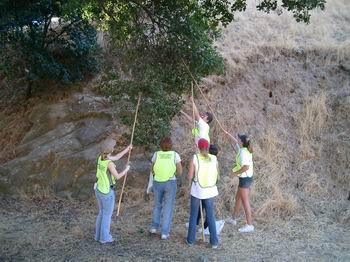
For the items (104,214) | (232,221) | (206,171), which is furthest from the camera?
(232,221)

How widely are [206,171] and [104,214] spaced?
6.12 feet

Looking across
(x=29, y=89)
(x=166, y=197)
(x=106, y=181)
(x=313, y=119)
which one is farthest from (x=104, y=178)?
(x=313, y=119)

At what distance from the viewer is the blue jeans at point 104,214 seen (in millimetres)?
8188

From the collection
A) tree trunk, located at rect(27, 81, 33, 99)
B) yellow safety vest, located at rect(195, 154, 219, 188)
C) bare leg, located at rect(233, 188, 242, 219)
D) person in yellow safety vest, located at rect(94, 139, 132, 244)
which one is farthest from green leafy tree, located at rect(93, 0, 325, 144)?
tree trunk, located at rect(27, 81, 33, 99)

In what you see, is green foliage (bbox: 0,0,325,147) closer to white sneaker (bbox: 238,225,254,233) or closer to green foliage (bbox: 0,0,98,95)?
green foliage (bbox: 0,0,98,95)

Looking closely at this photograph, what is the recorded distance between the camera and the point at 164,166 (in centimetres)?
835

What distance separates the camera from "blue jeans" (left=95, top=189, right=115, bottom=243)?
8.19 m

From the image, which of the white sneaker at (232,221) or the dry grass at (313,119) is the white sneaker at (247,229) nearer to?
the white sneaker at (232,221)

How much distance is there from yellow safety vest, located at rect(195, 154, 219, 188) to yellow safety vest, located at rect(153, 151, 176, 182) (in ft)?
1.79

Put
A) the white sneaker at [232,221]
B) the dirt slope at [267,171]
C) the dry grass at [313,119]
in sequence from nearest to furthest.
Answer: the dirt slope at [267,171] < the white sneaker at [232,221] < the dry grass at [313,119]

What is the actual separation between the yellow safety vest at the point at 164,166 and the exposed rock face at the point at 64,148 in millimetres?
3181

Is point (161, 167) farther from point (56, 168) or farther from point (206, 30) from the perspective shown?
point (56, 168)

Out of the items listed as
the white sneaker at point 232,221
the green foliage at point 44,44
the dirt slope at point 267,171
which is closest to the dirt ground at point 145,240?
the dirt slope at point 267,171

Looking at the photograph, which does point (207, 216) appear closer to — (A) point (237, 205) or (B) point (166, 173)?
(B) point (166, 173)
